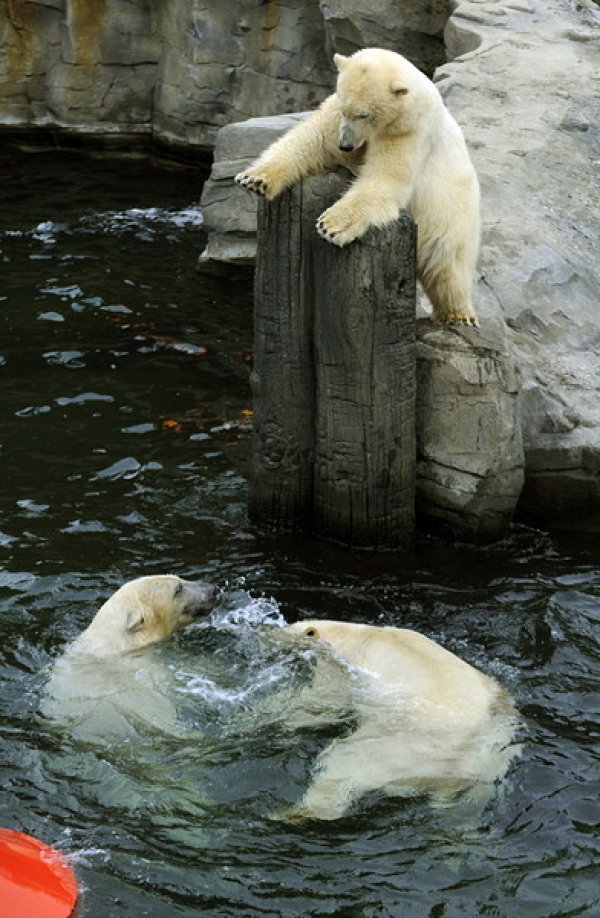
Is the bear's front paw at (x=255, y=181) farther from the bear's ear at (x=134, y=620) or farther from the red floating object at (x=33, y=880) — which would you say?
the red floating object at (x=33, y=880)

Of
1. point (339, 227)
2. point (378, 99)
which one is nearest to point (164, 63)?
point (378, 99)

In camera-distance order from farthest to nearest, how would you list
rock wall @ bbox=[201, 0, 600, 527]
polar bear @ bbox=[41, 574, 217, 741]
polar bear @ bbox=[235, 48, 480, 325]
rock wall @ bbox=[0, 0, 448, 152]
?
rock wall @ bbox=[0, 0, 448, 152] → rock wall @ bbox=[201, 0, 600, 527] → polar bear @ bbox=[235, 48, 480, 325] → polar bear @ bbox=[41, 574, 217, 741]

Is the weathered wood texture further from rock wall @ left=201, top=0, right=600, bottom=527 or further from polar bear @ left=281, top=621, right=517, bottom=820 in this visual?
polar bear @ left=281, top=621, right=517, bottom=820

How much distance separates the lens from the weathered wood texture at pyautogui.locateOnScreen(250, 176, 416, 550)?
255 inches

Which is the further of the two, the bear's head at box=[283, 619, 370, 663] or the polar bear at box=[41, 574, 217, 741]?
the bear's head at box=[283, 619, 370, 663]

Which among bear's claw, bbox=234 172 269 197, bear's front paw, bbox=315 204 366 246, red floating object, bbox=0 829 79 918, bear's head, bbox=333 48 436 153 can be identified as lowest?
red floating object, bbox=0 829 79 918

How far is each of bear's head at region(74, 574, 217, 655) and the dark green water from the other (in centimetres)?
11

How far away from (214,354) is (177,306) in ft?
3.28

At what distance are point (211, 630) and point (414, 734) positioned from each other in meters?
1.57

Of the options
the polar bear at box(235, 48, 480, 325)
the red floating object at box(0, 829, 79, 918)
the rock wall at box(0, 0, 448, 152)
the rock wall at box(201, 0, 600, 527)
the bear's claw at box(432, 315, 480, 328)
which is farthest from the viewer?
the rock wall at box(0, 0, 448, 152)

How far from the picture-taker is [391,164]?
651 centimetres

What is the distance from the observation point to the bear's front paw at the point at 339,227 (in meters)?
6.27

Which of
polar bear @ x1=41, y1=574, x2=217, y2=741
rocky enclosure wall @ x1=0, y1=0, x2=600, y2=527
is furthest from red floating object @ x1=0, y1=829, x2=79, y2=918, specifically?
rocky enclosure wall @ x1=0, y1=0, x2=600, y2=527

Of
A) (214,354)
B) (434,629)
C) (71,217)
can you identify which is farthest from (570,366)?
(71,217)
